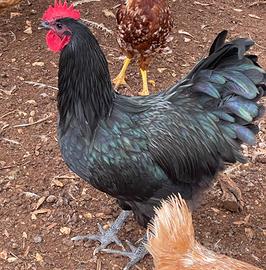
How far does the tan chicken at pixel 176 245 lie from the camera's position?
2.99m

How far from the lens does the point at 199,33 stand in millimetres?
→ 6344

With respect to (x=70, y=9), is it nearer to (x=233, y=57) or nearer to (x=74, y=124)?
(x=74, y=124)

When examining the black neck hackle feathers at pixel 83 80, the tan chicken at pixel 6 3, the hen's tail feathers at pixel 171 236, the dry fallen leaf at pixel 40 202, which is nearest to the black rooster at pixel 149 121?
the black neck hackle feathers at pixel 83 80

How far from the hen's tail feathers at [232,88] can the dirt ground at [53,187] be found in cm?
79

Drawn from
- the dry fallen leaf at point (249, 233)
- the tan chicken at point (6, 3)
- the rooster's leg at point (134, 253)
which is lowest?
the rooster's leg at point (134, 253)

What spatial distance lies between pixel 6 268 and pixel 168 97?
1.60 m

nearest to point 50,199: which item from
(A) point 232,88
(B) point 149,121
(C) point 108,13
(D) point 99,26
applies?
(B) point 149,121

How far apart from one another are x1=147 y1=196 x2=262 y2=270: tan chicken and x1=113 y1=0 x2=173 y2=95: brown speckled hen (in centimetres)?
227

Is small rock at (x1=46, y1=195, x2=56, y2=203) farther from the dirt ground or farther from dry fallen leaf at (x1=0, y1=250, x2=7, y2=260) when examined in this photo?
dry fallen leaf at (x1=0, y1=250, x2=7, y2=260)

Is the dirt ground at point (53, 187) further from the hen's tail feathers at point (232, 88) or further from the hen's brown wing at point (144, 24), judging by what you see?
the hen's tail feathers at point (232, 88)

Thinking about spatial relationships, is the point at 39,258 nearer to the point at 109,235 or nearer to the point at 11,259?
the point at 11,259

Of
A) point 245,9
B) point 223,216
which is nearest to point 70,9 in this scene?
point 223,216

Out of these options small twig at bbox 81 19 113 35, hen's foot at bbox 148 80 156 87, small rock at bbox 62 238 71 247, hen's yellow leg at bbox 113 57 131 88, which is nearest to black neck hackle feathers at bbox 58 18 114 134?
small rock at bbox 62 238 71 247

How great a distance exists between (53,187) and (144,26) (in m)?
1.67
